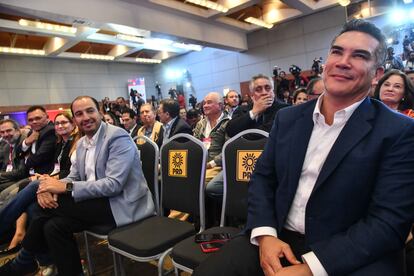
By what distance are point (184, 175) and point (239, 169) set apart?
0.35 m

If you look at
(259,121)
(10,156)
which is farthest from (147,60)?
(259,121)

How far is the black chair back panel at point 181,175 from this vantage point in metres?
1.72

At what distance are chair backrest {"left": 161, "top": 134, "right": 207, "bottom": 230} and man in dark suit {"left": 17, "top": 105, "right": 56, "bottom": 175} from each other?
1.69 metres

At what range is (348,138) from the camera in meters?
0.99

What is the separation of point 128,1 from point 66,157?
5.01 m

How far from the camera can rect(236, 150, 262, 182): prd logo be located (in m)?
1.57

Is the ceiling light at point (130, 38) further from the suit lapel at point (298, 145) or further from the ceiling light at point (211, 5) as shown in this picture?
the suit lapel at point (298, 145)

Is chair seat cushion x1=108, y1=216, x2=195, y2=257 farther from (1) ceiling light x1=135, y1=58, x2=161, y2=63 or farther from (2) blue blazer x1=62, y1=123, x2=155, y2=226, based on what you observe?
(1) ceiling light x1=135, y1=58, x2=161, y2=63

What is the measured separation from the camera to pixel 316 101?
1.18 metres

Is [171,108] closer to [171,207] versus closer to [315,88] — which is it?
[315,88]

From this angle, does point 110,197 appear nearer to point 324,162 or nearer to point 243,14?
point 324,162

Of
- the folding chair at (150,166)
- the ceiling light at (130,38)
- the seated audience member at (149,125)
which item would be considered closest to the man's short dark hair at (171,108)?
the seated audience member at (149,125)

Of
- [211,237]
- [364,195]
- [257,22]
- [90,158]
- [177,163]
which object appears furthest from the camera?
[257,22]

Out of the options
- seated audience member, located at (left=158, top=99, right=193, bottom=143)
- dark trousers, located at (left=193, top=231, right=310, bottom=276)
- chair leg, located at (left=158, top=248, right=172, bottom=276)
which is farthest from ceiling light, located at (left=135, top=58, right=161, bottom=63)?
dark trousers, located at (left=193, top=231, right=310, bottom=276)
